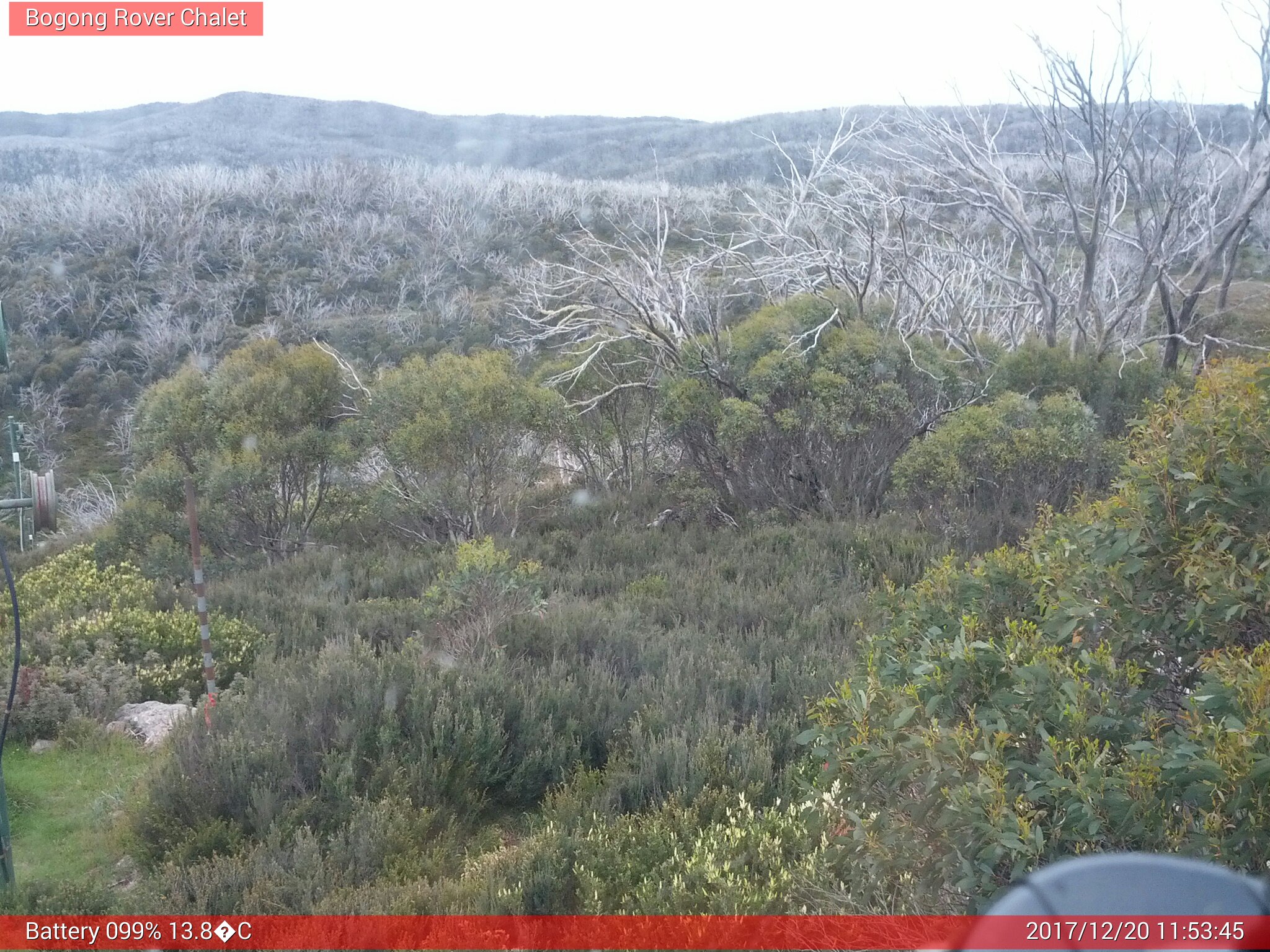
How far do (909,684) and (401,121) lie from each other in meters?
63.7

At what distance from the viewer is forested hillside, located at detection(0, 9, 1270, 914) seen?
243 cm

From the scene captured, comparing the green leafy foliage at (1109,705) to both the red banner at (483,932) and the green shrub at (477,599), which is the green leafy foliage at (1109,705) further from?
the green shrub at (477,599)

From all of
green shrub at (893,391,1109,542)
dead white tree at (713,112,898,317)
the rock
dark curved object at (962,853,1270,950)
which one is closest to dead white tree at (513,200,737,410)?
dead white tree at (713,112,898,317)

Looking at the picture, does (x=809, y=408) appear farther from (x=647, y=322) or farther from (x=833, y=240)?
(x=833, y=240)

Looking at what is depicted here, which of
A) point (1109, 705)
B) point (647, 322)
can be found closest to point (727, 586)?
point (647, 322)

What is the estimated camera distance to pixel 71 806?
195 inches

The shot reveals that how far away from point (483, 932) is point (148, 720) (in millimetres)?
3880

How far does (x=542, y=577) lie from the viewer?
27.1 feet

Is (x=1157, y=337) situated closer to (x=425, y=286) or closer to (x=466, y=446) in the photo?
(x=466, y=446)

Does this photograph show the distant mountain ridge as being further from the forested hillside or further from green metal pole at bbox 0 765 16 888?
green metal pole at bbox 0 765 16 888

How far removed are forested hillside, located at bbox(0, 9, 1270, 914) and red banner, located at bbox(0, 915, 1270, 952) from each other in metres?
0.08

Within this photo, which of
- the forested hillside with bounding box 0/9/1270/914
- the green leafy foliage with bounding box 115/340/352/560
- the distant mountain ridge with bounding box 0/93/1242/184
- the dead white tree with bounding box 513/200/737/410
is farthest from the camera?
the distant mountain ridge with bounding box 0/93/1242/184

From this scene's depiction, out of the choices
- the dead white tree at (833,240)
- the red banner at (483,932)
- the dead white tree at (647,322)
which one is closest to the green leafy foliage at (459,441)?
the dead white tree at (647,322)

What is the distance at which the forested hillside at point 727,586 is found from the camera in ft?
7.97
